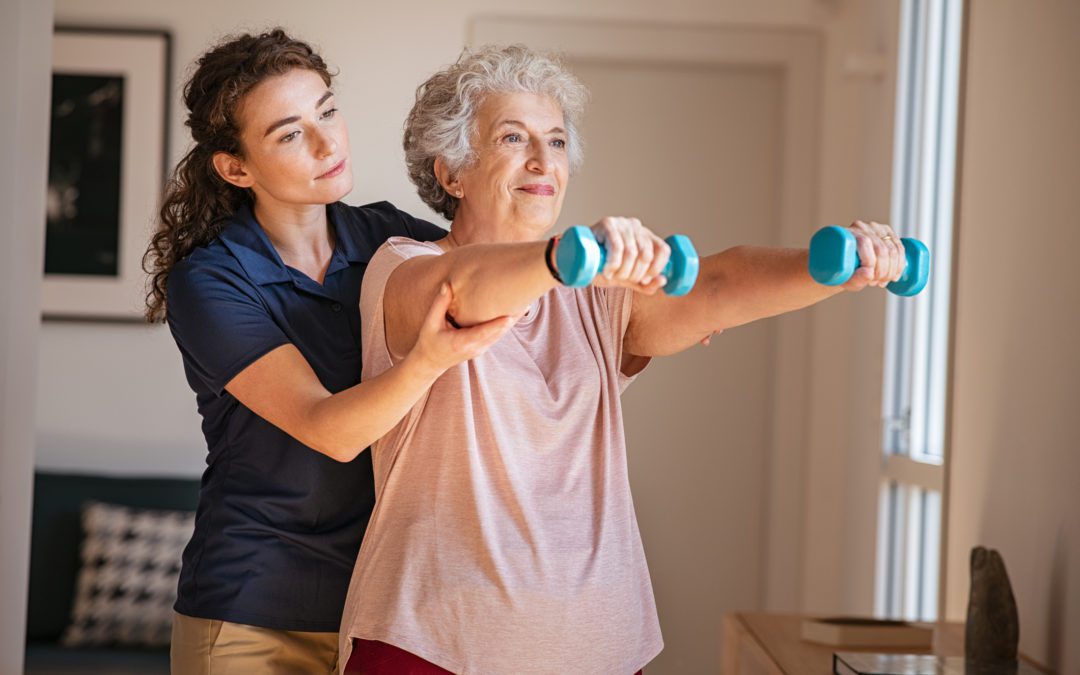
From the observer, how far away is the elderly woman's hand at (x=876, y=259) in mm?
1202

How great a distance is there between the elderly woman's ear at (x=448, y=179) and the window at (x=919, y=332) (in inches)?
68.2

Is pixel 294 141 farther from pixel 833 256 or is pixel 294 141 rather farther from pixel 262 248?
pixel 833 256

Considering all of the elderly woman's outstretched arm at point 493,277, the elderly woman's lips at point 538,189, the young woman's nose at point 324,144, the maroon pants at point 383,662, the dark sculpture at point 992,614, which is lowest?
the dark sculpture at point 992,614

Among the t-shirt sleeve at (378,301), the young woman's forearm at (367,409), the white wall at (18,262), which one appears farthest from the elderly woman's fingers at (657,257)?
the white wall at (18,262)

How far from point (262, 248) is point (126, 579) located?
89.6 inches

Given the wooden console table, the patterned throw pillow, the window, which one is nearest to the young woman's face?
the wooden console table

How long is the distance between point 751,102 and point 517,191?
2.74 meters

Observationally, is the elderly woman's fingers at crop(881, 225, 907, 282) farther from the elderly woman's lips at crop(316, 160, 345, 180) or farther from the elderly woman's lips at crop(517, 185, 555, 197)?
the elderly woman's lips at crop(316, 160, 345, 180)

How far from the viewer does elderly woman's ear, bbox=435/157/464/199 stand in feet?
5.17

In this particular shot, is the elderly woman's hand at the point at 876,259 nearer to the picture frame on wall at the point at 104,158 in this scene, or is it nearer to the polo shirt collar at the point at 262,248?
the polo shirt collar at the point at 262,248

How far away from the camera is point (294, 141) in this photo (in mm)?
1630

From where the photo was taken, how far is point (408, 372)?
125cm

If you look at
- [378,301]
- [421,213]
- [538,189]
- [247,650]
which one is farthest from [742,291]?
[421,213]

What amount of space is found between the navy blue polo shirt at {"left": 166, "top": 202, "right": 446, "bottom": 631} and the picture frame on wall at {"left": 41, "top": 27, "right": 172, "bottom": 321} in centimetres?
253
